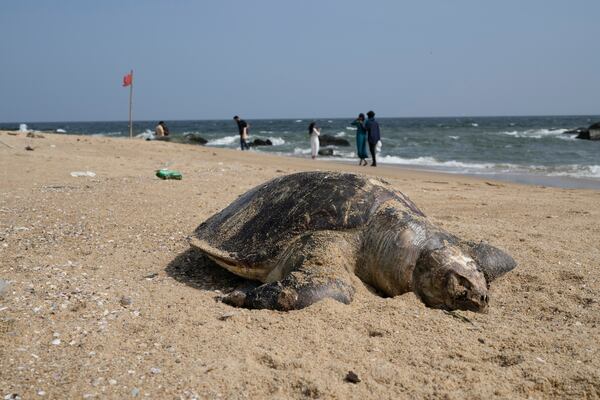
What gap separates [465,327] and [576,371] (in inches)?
28.6

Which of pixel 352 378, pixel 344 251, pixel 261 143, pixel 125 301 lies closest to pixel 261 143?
pixel 261 143

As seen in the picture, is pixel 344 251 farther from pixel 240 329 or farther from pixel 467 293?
pixel 240 329

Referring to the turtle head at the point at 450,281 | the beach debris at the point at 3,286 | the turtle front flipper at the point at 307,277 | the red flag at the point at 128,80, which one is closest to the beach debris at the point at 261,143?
the red flag at the point at 128,80

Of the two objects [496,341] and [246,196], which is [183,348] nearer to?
[496,341]

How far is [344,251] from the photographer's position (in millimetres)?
3979

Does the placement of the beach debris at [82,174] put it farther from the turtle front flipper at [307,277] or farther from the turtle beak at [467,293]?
the turtle beak at [467,293]

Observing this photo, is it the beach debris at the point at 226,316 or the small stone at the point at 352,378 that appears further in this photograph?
the beach debris at the point at 226,316

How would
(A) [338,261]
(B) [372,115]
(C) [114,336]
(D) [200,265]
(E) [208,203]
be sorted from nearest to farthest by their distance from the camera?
(C) [114,336] → (A) [338,261] → (D) [200,265] → (E) [208,203] → (B) [372,115]

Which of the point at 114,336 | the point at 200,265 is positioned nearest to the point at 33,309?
the point at 114,336

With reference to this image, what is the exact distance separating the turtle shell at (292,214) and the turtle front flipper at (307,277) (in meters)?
0.11

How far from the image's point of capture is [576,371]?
9.24 ft

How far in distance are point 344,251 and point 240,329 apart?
3.47 ft

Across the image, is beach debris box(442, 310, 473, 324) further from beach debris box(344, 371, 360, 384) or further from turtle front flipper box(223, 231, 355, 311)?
beach debris box(344, 371, 360, 384)

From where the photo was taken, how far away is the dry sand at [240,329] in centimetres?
260
